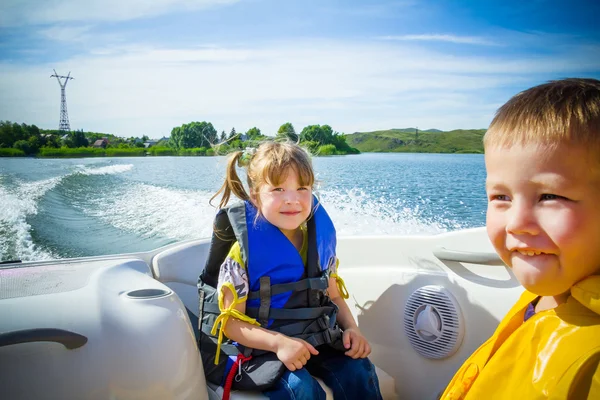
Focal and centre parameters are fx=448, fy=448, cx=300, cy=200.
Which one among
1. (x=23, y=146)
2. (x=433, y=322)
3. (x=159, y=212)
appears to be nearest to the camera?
(x=433, y=322)

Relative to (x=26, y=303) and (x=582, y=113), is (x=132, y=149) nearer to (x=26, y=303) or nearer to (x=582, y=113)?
(x=26, y=303)

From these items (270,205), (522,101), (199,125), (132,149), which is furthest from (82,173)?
(522,101)

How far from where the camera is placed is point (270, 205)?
153cm

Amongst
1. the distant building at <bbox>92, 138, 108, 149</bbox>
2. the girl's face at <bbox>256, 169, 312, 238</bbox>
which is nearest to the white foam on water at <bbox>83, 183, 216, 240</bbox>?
the girl's face at <bbox>256, 169, 312, 238</bbox>

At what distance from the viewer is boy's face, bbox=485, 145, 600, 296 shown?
2.01ft

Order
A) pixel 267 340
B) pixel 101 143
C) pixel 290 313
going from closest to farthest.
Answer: pixel 267 340, pixel 290 313, pixel 101 143

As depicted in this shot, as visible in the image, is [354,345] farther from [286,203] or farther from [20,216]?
[20,216]

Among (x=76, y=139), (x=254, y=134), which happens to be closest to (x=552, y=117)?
(x=254, y=134)

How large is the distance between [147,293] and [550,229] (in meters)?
1.05

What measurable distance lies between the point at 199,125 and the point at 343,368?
10253 millimetres

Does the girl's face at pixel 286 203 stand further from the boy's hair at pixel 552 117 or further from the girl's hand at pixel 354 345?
the boy's hair at pixel 552 117

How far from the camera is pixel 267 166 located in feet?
5.01

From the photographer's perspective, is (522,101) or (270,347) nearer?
(522,101)

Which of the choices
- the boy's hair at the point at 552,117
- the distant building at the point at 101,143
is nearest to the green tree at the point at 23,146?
the distant building at the point at 101,143
